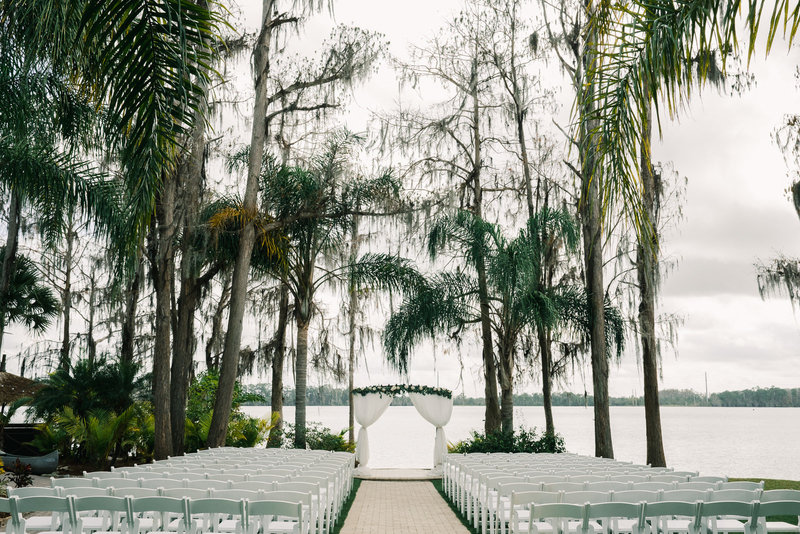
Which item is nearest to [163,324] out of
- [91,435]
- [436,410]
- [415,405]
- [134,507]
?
[91,435]

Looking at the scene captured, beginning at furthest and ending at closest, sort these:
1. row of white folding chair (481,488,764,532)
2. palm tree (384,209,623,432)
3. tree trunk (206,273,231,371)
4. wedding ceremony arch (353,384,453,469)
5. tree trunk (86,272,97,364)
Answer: tree trunk (86,272,97,364)
tree trunk (206,273,231,371)
wedding ceremony arch (353,384,453,469)
palm tree (384,209,623,432)
row of white folding chair (481,488,764,532)

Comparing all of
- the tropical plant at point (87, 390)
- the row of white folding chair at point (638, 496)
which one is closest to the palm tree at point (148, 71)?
the row of white folding chair at point (638, 496)

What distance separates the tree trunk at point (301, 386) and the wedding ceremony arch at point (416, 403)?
5.44 ft

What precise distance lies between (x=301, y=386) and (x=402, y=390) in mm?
2966

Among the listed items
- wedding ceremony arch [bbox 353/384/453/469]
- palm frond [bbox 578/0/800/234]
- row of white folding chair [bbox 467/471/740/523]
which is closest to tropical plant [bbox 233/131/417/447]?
wedding ceremony arch [bbox 353/384/453/469]

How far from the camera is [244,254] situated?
52.0 feet

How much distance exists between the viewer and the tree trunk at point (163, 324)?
13828 mm

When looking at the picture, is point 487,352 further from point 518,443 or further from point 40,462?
point 40,462

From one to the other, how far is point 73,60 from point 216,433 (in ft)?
32.3

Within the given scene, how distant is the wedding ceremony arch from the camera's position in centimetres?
1673

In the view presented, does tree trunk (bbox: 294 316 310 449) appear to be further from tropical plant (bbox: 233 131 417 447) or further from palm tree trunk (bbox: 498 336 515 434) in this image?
palm tree trunk (bbox: 498 336 515 434)

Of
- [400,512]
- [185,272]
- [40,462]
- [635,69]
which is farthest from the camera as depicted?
[185,272]

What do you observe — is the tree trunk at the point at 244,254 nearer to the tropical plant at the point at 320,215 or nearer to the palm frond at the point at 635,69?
the tropical plant at the point at 320,215

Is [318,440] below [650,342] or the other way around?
below
